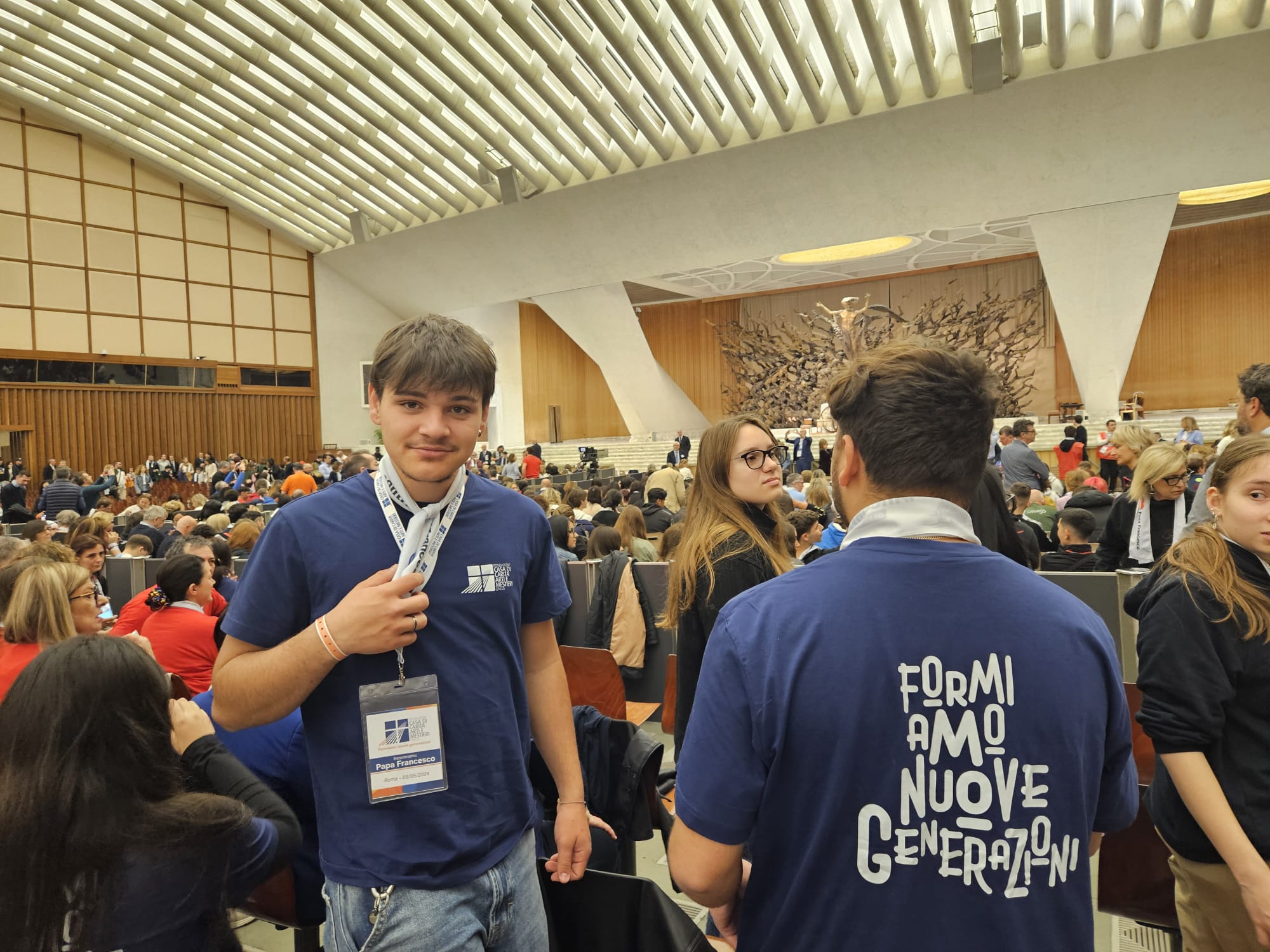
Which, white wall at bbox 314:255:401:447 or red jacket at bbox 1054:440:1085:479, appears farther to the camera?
white wall at bbox 314:255:401:447

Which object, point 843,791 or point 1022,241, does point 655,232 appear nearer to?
point 1022,241

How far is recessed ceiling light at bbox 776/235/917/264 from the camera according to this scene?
20672 millimetres

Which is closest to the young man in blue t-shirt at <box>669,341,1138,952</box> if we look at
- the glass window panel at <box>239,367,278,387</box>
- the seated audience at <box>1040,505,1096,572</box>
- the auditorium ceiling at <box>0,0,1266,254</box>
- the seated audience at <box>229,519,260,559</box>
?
the seated audience at <box>1040,505,1096,572</box>

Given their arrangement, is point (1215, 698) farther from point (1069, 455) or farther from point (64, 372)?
point (64, 372)

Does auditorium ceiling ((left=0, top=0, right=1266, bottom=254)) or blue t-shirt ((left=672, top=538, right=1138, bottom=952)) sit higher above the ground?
auditorium ceiling ((left=0, top=0, right=1266, bottom=254))

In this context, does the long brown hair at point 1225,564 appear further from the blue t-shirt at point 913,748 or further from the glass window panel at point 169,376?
the glass window panel at point 169,376

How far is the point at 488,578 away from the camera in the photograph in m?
1.31

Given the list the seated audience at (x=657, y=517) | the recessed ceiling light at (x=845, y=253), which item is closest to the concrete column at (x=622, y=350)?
the recessed ceiling light at (x=845, y=253)

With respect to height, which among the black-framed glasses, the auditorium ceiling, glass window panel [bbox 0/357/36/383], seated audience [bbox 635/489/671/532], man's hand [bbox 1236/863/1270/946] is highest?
the auditorium ceiling

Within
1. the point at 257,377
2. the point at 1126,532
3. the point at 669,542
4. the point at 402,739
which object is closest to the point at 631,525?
the point at 669,542

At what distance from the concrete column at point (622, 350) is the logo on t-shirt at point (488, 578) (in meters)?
19.5

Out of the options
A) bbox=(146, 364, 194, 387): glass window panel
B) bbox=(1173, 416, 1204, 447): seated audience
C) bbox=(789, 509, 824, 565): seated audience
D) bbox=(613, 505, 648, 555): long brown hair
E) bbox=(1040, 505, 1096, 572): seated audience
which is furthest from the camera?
bbox=(146, 364, 194, 387): glass window panel

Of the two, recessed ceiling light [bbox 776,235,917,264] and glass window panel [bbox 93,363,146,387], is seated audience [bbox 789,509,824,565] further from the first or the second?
glass window panel [bbox 93,363,146,387]

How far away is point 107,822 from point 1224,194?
74.2 ft
